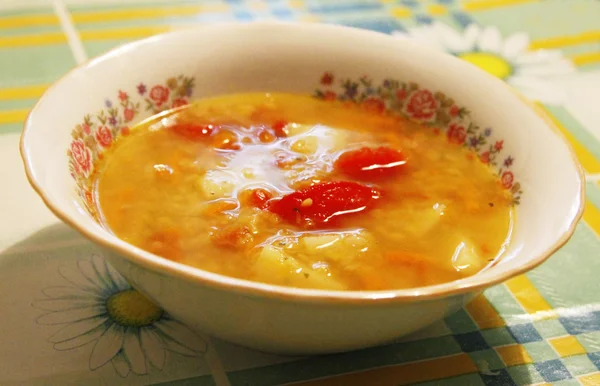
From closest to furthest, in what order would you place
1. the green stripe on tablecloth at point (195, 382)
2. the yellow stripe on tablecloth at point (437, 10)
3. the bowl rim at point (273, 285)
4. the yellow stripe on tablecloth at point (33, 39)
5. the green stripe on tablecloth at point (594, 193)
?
the bowl rim at point (273, 285)
the green stripe on tablecloth at point (195, 382)
the green stripe on tablecloth at point (594, 193)
the yellow stripe on tablecloth at point (33, 39)
the yellow stripe on tablecloth at point (437, 10)

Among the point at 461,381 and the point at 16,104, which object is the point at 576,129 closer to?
the point at 461,381

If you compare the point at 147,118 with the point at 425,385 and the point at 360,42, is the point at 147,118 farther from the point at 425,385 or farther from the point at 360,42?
the point at 425,385

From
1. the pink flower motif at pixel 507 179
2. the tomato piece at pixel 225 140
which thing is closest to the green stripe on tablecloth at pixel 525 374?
the pink flower motif at pixel 507 179

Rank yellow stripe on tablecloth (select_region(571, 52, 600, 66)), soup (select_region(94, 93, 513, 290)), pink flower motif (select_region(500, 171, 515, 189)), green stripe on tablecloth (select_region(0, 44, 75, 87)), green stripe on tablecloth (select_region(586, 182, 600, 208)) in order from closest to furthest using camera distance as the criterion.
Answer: soup (select_region(94, 93, 513, 290)), pink flower motif (select_region(500, 171, 515, 189)), green stripe on tablecloth (select_region(586, 182, 600, 208)), green stripe on tablecloth (select_region(0, 44, 75, 87)), yellow stripe on tablecloth (select_region(571, 52, 600, 66))

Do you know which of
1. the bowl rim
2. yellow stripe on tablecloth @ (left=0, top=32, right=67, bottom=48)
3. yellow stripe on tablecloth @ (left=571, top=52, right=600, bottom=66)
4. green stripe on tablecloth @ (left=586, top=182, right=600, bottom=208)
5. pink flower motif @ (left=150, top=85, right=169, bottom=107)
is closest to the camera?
the bowl rim

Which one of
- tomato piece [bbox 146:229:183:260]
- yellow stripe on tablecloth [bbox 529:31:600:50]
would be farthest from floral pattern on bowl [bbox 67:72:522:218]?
yellow stripe on tablecloth [bbox 529:31:600:50]

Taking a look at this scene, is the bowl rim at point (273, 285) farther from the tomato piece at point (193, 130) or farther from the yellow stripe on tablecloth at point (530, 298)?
the tomato piece at point (193, 130)

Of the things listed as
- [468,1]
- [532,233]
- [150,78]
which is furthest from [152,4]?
[532,233]

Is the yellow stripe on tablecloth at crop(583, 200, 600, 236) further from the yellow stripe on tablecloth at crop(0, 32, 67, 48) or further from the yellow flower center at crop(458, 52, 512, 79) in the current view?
the yellow stripe on tablecloth at crop(0, 32, 67, 48)
